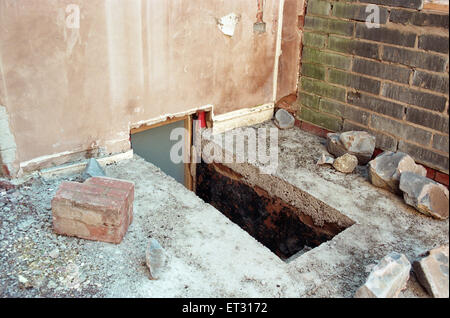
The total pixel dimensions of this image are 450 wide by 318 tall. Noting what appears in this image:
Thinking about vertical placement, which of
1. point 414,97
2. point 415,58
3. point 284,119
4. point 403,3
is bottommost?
point 284,119

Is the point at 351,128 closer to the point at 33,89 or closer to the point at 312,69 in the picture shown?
the point at 312,69

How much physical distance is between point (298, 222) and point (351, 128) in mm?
1258

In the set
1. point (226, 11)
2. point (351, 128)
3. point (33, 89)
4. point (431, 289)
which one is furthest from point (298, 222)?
point (33, 89)

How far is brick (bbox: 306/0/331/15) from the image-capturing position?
183 inches

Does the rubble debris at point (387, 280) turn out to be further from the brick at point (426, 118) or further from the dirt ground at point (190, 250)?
the brick at point (426, 118)

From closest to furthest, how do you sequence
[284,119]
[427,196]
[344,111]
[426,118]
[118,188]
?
[118,188], [427,196], [426,118], [344,111], [284,119]

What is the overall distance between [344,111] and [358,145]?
0.52 meters

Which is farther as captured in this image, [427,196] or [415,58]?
[415,58]

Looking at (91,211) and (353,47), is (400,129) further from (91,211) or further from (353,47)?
(91,211)

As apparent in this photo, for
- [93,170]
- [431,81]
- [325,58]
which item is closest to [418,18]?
[431,81]

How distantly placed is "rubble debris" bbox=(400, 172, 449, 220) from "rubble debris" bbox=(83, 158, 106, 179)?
2597 mm

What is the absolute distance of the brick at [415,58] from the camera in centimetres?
376

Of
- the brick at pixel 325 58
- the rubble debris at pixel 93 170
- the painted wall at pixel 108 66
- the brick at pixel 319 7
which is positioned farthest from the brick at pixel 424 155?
the rubble debris at pixel 93 170

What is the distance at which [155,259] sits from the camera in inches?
112
